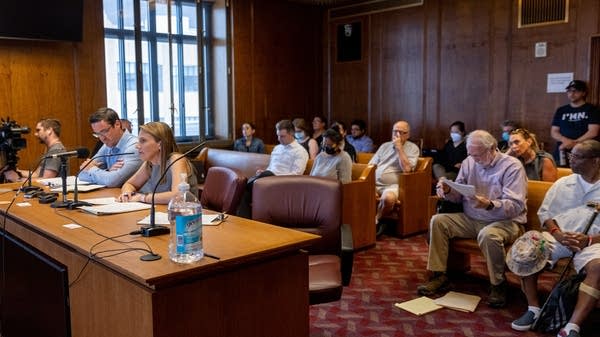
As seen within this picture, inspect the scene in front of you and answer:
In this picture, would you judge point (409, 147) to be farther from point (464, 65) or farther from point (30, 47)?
point (30, 47)

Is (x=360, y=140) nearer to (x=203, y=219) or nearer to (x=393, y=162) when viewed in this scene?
(x=393, y=162)

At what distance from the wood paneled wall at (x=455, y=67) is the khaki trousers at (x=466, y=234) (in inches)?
130

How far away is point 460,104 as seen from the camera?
24.6 feet

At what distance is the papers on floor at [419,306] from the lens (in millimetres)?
3578

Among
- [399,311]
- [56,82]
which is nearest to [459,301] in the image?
[399,311]

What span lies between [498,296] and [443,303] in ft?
1.17

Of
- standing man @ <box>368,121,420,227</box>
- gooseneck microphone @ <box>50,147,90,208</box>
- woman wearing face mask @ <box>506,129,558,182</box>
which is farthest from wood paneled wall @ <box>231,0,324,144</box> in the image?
gooseneck microphone @ <box>50,147,90,208</box>

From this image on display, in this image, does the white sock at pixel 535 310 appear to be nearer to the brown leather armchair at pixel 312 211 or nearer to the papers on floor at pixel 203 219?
the brown leather armchair at pixel 312 211

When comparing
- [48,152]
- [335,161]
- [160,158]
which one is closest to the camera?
[160,158]

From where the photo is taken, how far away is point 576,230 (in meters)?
3.24

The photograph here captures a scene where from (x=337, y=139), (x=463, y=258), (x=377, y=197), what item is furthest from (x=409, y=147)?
(x=463, y=258)

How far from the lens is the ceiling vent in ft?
20.9

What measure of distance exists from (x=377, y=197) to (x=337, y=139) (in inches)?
36.8

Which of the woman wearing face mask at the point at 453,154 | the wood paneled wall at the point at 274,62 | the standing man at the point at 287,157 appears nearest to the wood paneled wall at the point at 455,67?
the wood paneled wall at the point at 274,62
